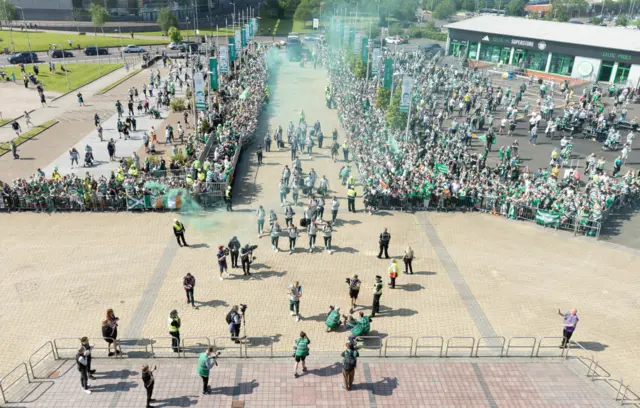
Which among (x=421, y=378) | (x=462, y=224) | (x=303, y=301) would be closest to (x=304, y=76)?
(x=462, y=224)

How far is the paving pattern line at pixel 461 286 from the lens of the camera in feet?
46.5

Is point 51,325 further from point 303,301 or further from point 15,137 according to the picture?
point 15,137

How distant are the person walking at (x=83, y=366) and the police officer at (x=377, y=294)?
7370 mm

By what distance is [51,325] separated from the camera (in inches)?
545

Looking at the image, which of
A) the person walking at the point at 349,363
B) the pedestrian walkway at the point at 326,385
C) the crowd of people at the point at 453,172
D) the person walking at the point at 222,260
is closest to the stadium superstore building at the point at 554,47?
the crowd of people at the point at 453,172

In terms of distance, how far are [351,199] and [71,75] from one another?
137ft

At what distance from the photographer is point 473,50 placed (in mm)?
55875

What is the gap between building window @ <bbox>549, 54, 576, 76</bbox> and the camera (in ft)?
158

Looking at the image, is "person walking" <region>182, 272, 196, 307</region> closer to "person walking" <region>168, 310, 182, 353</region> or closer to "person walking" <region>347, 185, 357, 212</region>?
"person walking" <region>168, 310, 182, 353</region>

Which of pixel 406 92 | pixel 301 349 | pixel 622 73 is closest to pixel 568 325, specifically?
pixel 301 349

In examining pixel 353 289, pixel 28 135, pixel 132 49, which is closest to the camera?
pixel 353 289

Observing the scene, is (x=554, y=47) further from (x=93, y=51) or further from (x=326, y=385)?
(x=93, y=51)

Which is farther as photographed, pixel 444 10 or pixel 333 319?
pixel 444 10

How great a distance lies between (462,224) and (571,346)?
8.12 m
